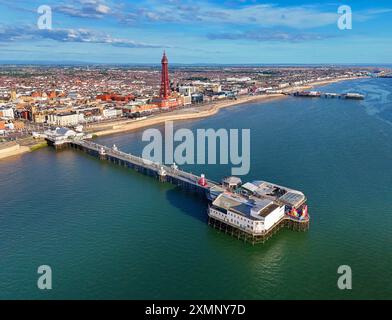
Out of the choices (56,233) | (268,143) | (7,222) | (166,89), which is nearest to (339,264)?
(56,233)

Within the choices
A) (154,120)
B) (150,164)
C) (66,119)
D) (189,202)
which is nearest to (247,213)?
(189,202)

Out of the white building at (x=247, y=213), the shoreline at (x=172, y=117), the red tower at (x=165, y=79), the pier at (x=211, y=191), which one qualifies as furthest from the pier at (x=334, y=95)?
the white building at (x=247, y=213)

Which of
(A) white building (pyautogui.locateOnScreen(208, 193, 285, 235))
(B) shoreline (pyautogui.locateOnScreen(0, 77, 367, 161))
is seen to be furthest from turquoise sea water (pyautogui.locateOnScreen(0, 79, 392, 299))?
(B) shoreline (pyautogui.locateOnScreen(0, 77, 367, 161))

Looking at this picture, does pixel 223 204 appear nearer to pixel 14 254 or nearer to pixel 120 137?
pixel 14 254

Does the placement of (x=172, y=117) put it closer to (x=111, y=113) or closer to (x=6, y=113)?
(x=111, y=113)

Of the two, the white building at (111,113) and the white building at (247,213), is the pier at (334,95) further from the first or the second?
the white building at (247,213)

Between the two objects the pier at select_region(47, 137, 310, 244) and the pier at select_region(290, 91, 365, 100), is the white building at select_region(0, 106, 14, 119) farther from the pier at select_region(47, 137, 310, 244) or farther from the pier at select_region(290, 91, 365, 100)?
the pier at select_region(290, 91, 365, 100)

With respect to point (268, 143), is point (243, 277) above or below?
below

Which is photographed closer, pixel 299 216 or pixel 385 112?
pixel 299 216
